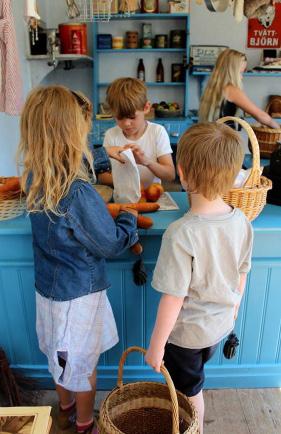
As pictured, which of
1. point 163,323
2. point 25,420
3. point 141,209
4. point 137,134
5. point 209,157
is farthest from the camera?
point 137,134

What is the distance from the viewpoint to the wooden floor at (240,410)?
1.62 metres

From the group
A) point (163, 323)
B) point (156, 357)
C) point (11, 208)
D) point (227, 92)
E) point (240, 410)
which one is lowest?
point (240, 410)

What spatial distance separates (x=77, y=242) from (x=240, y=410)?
1091 millimetres

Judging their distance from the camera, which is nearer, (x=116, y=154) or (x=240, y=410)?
(x=116, y=154)

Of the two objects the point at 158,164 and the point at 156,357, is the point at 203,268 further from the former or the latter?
the point at 158,164

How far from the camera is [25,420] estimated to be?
0.88 metres

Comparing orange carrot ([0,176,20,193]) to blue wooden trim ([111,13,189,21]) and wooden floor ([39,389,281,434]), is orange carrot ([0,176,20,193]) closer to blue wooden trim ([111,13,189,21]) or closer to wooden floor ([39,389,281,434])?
wooden floor ([39,389,281,434])

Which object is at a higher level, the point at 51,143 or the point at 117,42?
the point at 117,42

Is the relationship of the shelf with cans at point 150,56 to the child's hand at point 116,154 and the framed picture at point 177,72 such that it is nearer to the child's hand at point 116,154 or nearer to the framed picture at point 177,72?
the framed picture at point 177,72

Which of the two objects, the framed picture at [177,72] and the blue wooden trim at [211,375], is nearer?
the blue wooden trim at [211,375]

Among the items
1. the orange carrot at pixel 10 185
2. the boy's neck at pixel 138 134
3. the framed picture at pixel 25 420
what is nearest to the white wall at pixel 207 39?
the boy's neck at pixel 138 134

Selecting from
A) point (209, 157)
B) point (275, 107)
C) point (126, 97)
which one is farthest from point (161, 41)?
point (209, 157)

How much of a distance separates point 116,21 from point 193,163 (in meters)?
3.79

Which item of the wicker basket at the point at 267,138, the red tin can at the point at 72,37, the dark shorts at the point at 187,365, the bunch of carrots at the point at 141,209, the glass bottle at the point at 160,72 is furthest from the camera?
the glass bottle at the point at 160,72
